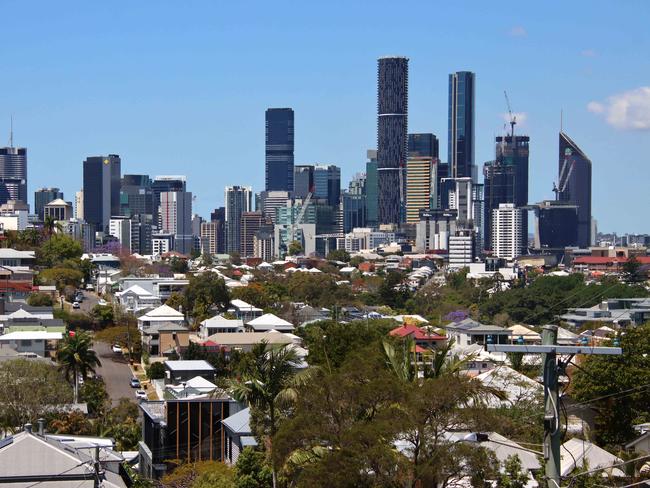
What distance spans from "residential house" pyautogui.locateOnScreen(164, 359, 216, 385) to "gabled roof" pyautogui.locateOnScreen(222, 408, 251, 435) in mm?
19234

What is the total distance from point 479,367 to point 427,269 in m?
137

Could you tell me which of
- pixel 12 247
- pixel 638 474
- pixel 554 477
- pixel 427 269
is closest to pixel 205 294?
pixel 12 247

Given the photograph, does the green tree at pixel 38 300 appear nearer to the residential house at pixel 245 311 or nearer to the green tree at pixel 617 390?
the residential house at pixel 245 311

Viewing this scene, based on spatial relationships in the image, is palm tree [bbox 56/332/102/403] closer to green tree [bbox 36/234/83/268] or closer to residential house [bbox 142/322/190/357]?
residential house [bbox 142/322/190/357]

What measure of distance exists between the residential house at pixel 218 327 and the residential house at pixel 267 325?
994 millimetres

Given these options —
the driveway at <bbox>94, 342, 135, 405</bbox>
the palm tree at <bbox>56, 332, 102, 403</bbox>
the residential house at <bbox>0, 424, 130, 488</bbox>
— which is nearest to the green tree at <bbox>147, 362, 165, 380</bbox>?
the driveway at <bbox>94, 342, 135, 405</bbox>

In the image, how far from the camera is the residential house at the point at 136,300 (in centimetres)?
9069

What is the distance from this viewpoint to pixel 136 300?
93.8 meters

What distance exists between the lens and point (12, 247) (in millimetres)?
105875

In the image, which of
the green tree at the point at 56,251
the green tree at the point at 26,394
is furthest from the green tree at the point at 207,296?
the green tree at the point at 26,394

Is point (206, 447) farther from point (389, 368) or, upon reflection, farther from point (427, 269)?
point (427, 269)

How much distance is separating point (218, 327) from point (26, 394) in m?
34.6

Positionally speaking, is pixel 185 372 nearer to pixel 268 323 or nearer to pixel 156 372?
pixel 156 372

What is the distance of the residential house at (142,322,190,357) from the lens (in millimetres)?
73000
